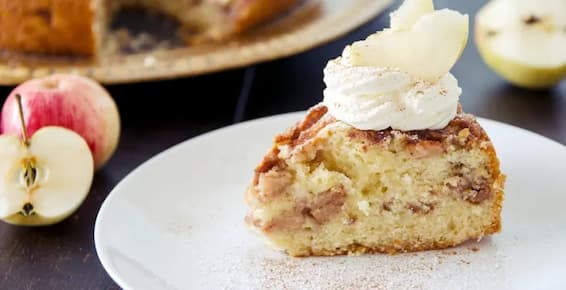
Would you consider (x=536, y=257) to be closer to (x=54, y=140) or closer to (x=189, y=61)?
(x=54, y=140)

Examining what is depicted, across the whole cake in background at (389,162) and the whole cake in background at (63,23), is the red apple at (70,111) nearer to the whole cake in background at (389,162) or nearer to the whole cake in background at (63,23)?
the whole cake in background at (389,162)

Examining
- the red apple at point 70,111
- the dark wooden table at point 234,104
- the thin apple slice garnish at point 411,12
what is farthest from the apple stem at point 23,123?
the thin apple slice garnish at point 411,12

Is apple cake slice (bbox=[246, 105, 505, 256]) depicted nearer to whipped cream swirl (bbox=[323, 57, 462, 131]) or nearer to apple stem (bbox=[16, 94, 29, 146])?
→ whipped cream swirl (bbox=[323, 57, 462, 131])

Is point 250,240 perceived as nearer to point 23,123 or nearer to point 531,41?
point 23,123

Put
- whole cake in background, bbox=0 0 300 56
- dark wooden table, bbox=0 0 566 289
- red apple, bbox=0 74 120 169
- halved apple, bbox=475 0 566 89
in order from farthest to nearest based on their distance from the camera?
whole cake in background, bbox=0 0 300 56
halved apple, bbox=475 0 566 89
dark wooden table, bbox=0 0 566 289
red apple, bbox=0 74 120 169

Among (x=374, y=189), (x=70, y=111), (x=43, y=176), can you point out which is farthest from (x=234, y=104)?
(x=374, y=189)

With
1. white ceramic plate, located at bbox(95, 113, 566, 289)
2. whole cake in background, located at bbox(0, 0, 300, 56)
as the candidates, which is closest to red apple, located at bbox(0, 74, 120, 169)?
white ceramic plate, located at bbox(95, 113, 566, 289)

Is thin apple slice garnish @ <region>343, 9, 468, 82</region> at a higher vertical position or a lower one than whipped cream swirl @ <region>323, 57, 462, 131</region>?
higher
